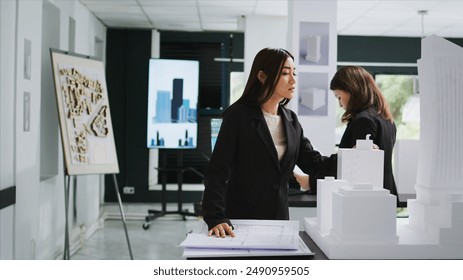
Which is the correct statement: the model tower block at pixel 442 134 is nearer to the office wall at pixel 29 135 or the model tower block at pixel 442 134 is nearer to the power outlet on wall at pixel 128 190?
the office wall at pixel 29 135

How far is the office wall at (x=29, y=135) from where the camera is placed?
236 cm

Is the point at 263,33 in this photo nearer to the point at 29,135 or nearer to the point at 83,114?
the point at 83,114

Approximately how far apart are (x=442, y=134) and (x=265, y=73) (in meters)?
0.42

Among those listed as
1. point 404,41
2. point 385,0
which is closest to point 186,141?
point 385,0

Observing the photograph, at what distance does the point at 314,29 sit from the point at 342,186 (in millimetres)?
2762

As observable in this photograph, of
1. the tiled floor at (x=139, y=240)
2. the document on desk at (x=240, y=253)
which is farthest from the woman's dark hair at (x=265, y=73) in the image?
the tiled floor at (x=139, y=240)

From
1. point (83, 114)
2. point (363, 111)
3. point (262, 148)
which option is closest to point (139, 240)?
point (83, 114)

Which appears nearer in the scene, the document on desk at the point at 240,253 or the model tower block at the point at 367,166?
the document on desk at the point at 240,253

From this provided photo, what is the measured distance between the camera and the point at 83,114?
123 inches

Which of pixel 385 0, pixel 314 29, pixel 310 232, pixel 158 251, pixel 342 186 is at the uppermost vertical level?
pixel 385 0

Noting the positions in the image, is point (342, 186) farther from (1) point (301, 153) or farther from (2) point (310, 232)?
(1) point (301, 153)

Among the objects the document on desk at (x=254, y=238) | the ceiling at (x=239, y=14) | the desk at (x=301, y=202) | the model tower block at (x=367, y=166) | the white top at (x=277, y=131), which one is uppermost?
the ceiling at (x=239, y=14)

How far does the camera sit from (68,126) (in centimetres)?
298

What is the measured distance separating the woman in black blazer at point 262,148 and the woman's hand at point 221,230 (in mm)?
157
